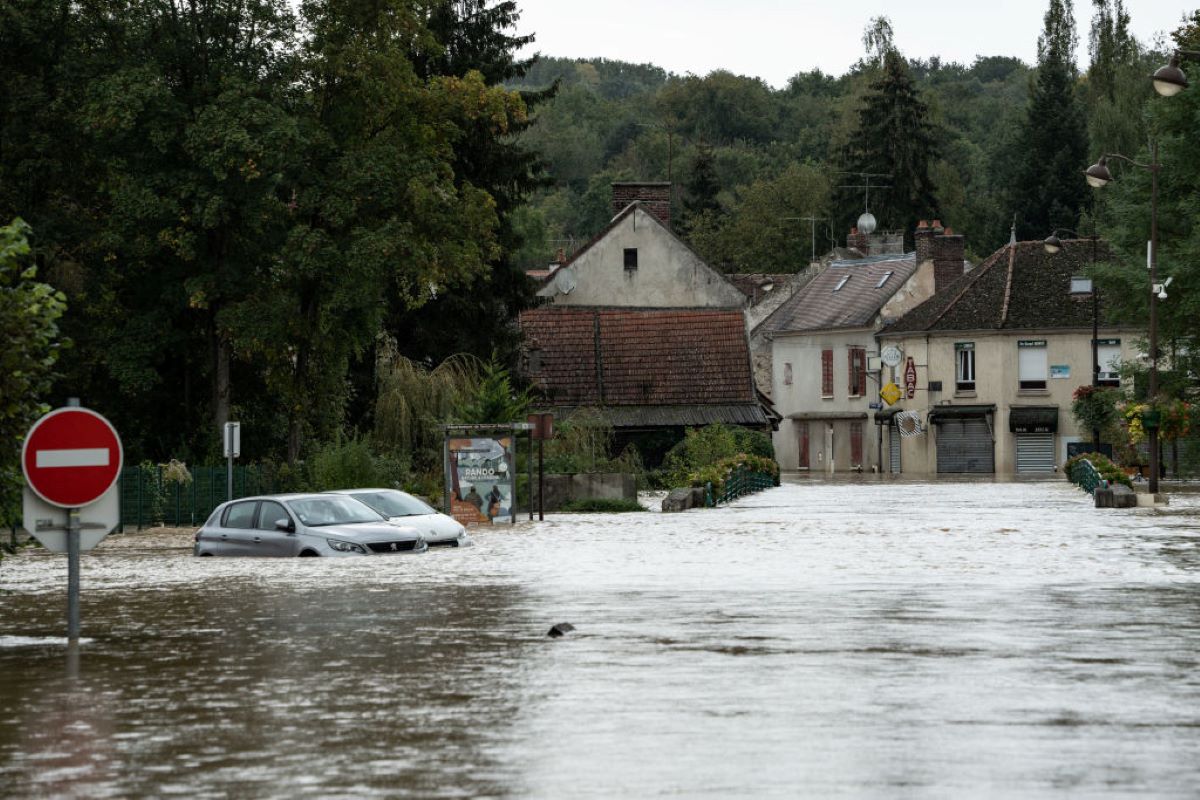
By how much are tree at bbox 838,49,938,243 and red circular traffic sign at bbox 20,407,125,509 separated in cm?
10617

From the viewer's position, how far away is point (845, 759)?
30.7 ft

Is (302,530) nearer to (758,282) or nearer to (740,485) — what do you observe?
(740,485)

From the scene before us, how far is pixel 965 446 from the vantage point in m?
90.5

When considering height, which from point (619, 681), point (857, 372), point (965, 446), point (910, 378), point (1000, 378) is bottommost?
point (619, 681)

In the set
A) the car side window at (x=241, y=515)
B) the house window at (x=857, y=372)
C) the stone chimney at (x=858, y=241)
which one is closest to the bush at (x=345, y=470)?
the car side window at (x=241, y=515)

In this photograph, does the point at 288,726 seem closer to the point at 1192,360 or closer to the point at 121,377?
the point at 121,377

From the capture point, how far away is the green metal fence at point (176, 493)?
43.6 metres

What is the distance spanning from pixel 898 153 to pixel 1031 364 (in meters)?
32.9

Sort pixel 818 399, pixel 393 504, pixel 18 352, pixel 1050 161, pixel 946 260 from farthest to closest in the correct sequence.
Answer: pixel 1050 161
pixel 818 399
pixel 946 260
pixel 393 504
pixel 18 352

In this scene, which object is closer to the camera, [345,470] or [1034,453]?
[345,470]

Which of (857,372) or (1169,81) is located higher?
(1169,81)

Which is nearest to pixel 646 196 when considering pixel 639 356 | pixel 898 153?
pixel 639 356

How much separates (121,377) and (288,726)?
35006mm

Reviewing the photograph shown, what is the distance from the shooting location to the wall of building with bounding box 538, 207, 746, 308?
84.6 meters
